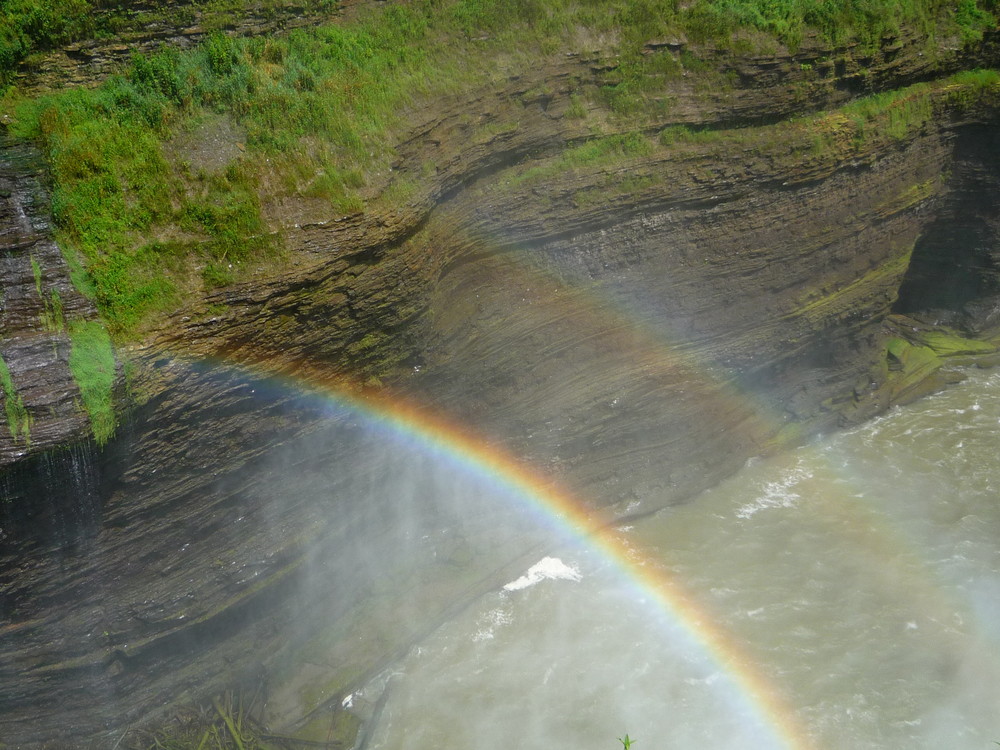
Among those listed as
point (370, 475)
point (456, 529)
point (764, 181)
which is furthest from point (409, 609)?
point (764, 181)

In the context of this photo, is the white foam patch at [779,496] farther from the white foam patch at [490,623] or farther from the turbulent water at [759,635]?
the white foam patch at [490,623]

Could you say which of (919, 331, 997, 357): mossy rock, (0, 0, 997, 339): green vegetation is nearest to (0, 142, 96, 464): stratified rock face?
(0, 0, 997, 339): green vegetation

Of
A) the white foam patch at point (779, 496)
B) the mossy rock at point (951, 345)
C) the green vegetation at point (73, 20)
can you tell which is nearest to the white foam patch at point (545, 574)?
the white foam patch at point (779, 496)

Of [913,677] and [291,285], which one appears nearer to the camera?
[291,285]

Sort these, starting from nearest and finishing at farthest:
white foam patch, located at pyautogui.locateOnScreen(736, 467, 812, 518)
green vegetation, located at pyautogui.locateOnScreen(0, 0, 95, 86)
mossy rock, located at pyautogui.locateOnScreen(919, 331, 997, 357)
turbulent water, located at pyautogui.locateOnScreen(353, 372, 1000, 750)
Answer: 1. turbulent water, located at pyautogui.locateOnScreen(353, 372, 1000, 750)
2. green vegetation, located at pyautogui.locateOnScreen(0, 0, 95, 86)
3. white foam patch, located at pyautogui.locateOnScreen(736, 467, 812, 518)
4. mossy rock, located at pyautogui.locateOnScreen(919, 331, 997, 357)

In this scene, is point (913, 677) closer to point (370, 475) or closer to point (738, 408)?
point (738, 408)

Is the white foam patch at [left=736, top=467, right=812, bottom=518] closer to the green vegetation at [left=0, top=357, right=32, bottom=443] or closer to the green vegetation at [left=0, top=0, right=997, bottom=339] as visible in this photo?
the green vegetation at [left=0, top=0, right=997, bottom=339]

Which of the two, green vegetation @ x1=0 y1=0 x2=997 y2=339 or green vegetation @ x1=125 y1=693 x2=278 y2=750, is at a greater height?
green vegetation @ x1=0 y1=0 x2=997 y2=339
